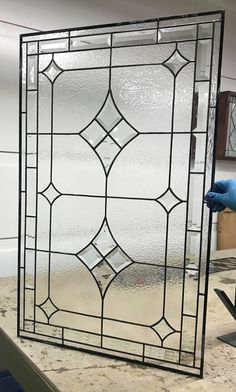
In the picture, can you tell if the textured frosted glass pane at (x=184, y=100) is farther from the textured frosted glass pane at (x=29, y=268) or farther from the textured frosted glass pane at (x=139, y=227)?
the textured frosted glass pane at (x=29, y=268)

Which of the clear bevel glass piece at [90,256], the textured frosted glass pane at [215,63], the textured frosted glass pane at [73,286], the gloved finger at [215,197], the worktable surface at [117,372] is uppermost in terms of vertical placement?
the textured frosted glass pane at [215,63]

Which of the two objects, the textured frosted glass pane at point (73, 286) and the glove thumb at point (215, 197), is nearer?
the glove thumb at point (215, 197)

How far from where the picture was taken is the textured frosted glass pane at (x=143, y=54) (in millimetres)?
681

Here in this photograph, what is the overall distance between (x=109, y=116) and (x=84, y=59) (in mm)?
137

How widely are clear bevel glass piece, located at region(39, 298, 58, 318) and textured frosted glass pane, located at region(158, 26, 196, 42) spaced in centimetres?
61

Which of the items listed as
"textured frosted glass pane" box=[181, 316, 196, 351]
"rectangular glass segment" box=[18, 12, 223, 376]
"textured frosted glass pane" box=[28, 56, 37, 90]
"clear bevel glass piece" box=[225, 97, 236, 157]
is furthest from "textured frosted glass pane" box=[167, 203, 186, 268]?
"clear bevel glass piece" box=[225, 97, 236, 157]

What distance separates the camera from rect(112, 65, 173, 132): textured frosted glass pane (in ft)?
2.27

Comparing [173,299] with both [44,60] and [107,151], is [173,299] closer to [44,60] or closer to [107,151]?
[107,151]

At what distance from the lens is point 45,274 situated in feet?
2.65

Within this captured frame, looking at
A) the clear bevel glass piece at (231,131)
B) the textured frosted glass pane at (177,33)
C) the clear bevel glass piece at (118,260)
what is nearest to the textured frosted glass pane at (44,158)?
the clear bevel glass piece at (118,260)

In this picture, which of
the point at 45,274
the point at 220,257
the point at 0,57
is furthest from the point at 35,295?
the point at 220,257

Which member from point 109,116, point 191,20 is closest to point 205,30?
point 191,20

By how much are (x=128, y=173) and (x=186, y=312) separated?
30cm

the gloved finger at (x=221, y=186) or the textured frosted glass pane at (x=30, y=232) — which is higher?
the gloved finger at (x=221, y=186)
